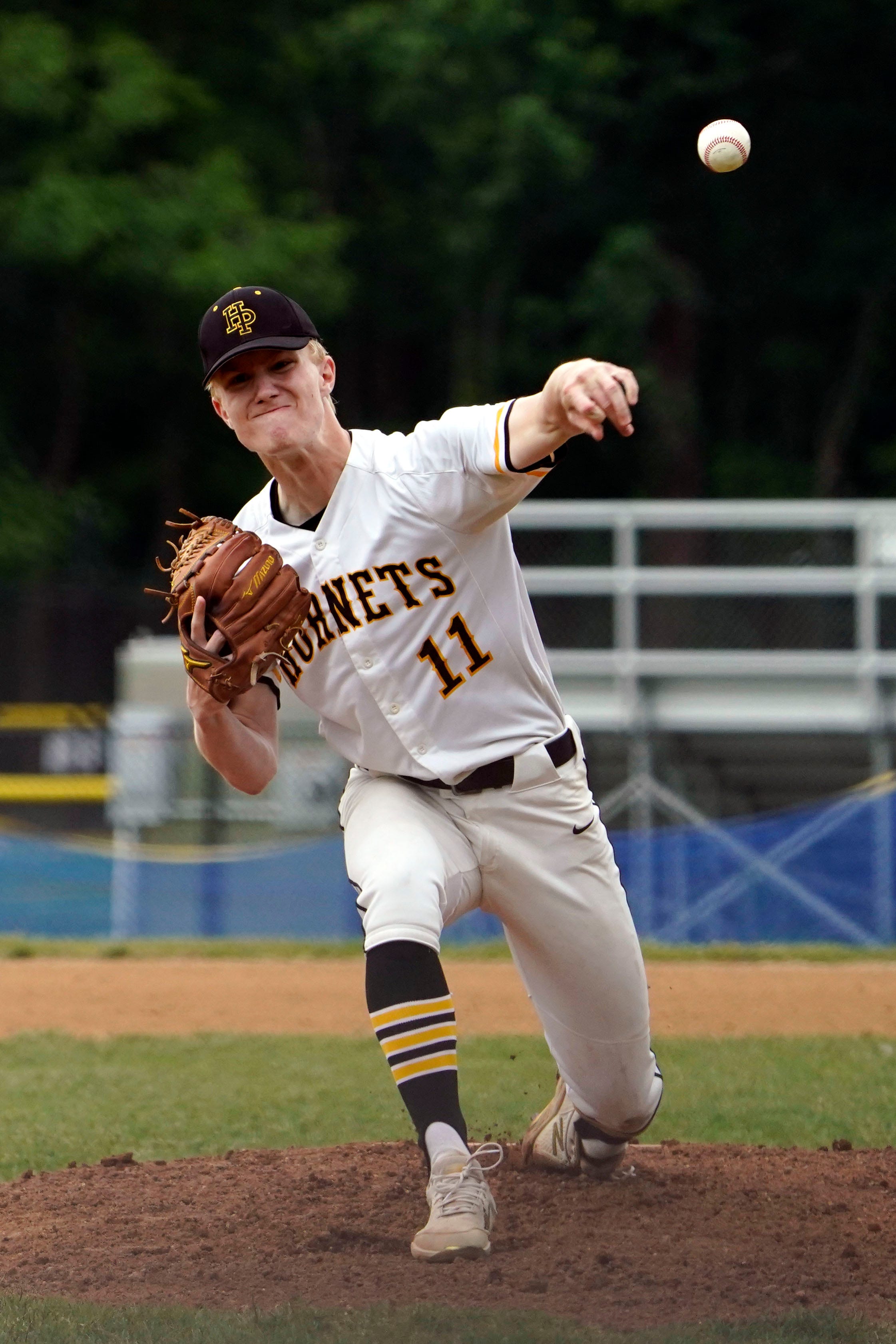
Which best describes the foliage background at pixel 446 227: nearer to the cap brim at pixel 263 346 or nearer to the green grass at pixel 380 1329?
the cap brim at pixel 263 346

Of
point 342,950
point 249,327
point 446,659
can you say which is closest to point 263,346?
point 249,327

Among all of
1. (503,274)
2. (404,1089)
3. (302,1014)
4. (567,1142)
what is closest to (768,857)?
(302,1014)

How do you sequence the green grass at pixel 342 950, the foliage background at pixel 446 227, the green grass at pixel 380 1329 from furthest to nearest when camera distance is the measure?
the foliage background at pixel 446 227, the green grass at pixel 342 950, the green grass at pixel 380 1329

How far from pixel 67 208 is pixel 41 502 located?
3257 mm

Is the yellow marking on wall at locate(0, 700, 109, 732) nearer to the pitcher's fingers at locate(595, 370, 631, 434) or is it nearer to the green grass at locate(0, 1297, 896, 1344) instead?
the green grass at locate(0, 1297, 896, 1344)

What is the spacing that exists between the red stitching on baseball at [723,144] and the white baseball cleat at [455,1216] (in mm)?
2554

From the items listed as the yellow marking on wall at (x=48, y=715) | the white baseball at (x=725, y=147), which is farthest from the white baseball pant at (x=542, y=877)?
the yellow marking on wall at (x=48, y=715)

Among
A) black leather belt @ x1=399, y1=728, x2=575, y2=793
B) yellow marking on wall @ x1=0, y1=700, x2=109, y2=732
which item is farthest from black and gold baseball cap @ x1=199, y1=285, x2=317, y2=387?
yellow marking on wall @ x1=0, y1=700, x2=109, y2=732

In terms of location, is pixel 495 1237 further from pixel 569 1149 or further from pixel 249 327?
pixel 249 327

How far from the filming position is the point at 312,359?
399 cm

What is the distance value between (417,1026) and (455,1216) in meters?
0.38

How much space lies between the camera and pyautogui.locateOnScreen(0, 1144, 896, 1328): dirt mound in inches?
135

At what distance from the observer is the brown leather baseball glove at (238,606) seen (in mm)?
3799

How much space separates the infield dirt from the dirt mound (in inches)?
107
